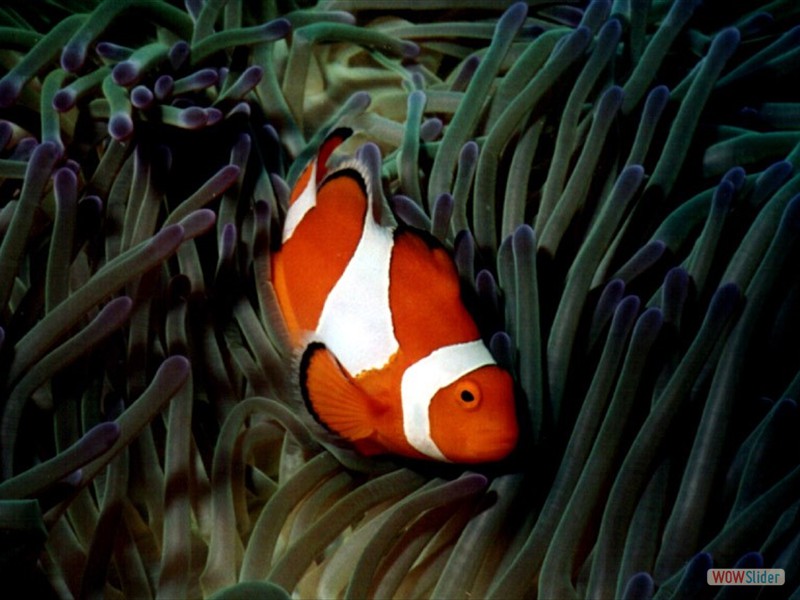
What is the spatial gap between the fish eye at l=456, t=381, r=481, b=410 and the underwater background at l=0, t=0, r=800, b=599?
132 mm

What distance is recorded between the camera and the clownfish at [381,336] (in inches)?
45.7

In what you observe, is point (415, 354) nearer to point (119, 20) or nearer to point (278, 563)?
point (278, 563)

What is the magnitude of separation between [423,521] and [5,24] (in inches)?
55.7

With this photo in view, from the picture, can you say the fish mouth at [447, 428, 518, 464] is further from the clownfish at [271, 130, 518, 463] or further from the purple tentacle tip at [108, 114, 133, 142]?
the purple tentacle tip at [108, 114, 133, 142]

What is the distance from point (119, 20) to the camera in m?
1.65

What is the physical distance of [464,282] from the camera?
1466mm

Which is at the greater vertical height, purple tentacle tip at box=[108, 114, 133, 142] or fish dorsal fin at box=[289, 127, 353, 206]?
purple tentacle tip at box=[108, 114, 133, 142]

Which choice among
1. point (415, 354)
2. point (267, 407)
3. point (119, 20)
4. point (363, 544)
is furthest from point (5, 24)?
point (363, 544)

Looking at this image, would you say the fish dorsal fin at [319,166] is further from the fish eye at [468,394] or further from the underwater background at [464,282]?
the fish eye at [468,394]

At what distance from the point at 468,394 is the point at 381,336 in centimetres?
20

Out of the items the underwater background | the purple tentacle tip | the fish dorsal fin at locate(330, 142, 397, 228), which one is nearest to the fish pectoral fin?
the underwater background

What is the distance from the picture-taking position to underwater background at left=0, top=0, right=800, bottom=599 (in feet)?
3.87

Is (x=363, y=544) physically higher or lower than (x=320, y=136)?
lower

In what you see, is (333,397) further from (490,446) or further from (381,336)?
(490,446)
